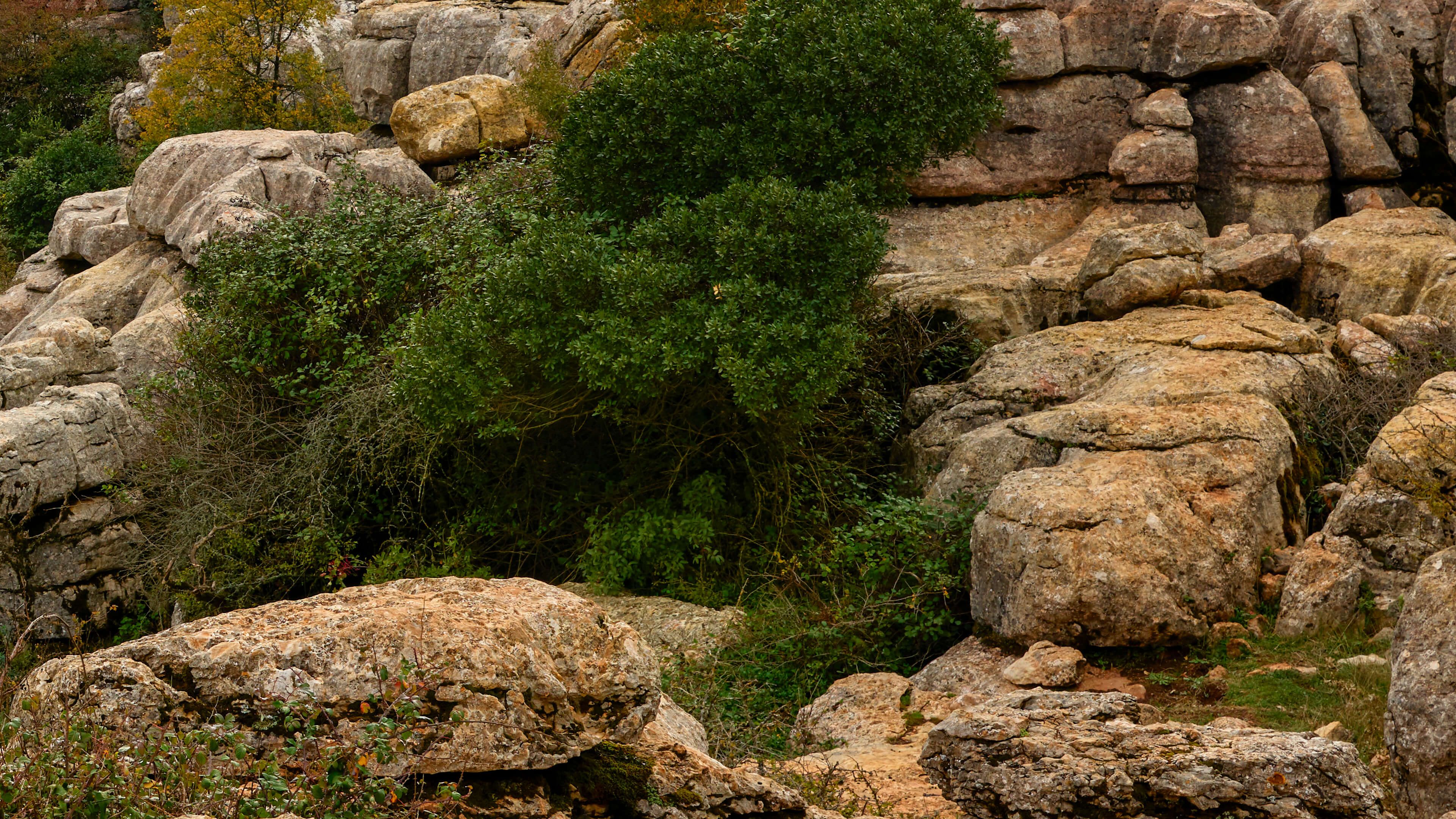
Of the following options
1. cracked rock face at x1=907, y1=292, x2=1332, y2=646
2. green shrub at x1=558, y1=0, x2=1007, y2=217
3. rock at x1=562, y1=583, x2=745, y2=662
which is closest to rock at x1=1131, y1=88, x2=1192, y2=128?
green shrub at x1=558, y1=0, x2=1007, y2=217

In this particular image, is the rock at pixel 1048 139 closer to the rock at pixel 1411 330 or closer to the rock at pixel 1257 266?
the rock at pixel 1257 266

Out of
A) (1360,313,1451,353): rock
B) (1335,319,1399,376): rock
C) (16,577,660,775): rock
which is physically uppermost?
(16,577,660,775): rock

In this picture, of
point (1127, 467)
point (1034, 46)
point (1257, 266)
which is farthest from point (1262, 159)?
point (1127, 467)

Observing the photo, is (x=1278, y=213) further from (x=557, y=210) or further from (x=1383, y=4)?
(x=557, y=210)

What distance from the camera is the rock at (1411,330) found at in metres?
12.0

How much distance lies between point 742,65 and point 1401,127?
8.63 meters

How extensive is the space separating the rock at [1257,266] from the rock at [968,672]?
20.4ft

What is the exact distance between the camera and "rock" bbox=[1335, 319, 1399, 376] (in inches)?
464

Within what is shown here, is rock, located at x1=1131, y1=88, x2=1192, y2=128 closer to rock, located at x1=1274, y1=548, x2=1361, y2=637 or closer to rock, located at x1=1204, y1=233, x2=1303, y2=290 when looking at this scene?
rock, located at x1=1204, y1=233, x2=1303, y2=290

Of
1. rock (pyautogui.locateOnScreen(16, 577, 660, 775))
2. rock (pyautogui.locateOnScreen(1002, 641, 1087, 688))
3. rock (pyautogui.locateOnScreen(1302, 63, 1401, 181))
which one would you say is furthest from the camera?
rock (pyautogui.locateOnScreen(1302, 63, 1401, 181))

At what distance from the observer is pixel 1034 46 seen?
17.2m

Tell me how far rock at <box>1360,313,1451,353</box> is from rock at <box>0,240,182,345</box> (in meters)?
14.2

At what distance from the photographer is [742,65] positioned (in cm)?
1321

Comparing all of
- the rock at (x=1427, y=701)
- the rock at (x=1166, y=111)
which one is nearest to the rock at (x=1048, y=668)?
the rock at (x=1427, y=701)
